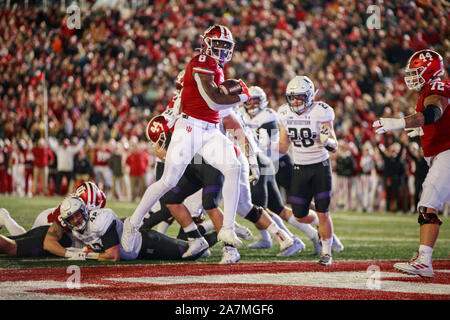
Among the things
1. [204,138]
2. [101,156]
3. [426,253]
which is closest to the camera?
[426,253]

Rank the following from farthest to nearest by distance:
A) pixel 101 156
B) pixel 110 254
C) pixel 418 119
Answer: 1. pixel 101 156
2. pixel 110 254
3. pixel 418 119

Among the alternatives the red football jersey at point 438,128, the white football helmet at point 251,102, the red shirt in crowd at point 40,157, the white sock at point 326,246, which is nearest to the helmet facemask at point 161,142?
the white sock at point 326,246

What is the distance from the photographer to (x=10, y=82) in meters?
21.5

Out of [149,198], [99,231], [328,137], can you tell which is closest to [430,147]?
[328,137]

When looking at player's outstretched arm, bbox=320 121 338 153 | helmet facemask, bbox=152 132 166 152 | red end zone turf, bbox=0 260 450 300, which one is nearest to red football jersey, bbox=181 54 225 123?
helmet facemask, bbox=152 132 166 152

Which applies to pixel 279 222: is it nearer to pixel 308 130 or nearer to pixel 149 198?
pixel 308 130

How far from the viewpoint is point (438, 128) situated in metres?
5.65

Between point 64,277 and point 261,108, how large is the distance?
13.2 feet

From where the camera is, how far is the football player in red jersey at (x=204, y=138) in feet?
19.8

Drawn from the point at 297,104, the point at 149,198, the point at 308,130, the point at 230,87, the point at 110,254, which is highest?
the point at 230,87

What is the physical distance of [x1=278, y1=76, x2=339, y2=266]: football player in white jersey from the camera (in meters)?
6.68

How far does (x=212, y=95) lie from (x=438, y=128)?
183 centimetres
